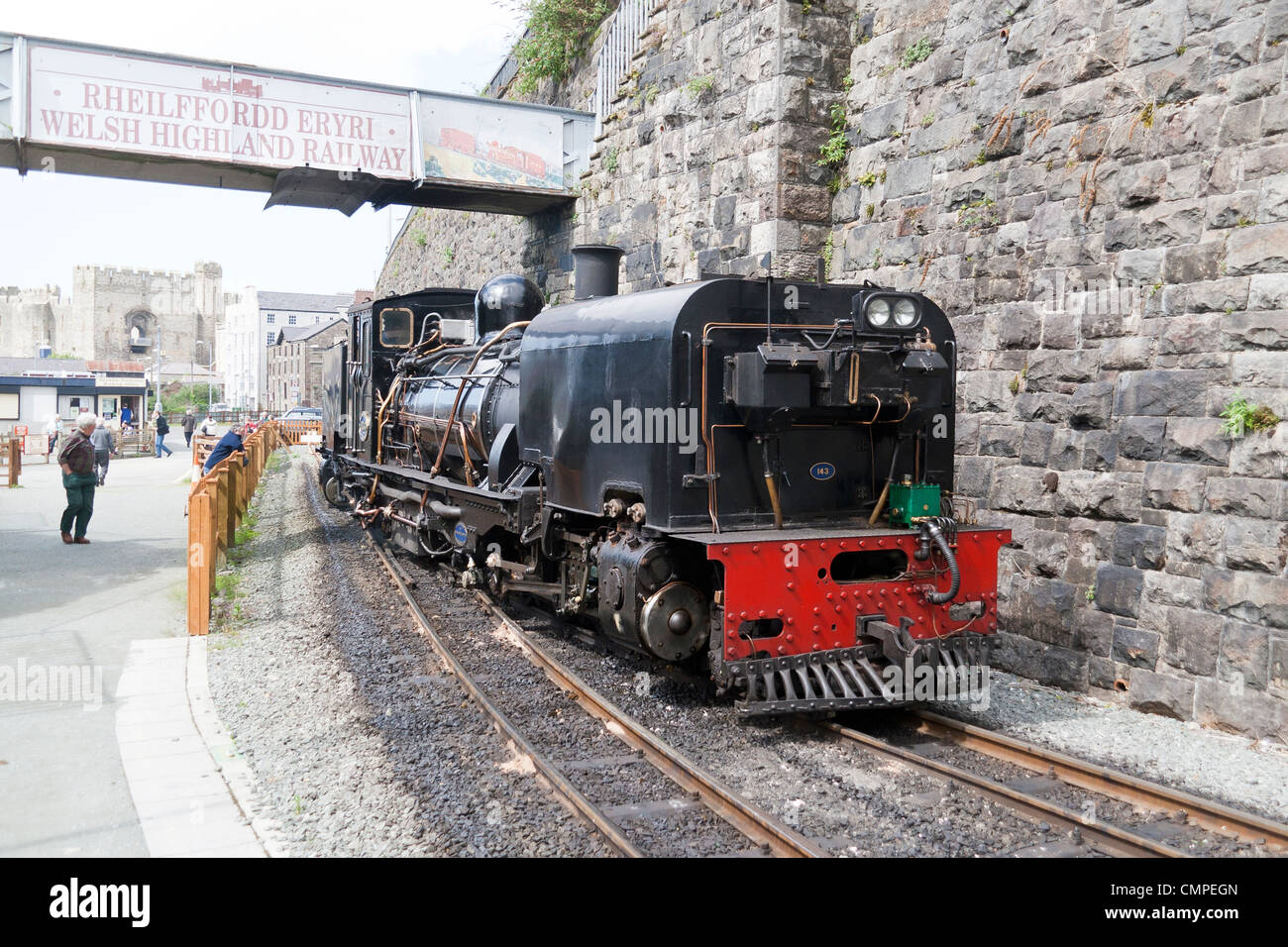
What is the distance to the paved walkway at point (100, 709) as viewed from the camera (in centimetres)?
426

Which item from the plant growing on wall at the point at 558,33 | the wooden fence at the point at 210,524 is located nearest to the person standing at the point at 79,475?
the wooden fence at the point at 210,524

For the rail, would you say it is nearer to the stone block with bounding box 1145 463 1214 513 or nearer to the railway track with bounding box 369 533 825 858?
the railway track with bounding box 369 533 825 858

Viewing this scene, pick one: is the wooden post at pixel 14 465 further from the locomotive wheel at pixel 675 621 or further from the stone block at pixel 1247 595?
the stone block at pixel 1247 595

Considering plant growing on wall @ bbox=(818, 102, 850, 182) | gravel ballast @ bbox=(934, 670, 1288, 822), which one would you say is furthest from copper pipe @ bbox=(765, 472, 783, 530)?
plant growing on wall @ bbox=(818, 102, 850, 182)

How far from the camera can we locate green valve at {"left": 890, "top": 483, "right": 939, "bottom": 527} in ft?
19.7

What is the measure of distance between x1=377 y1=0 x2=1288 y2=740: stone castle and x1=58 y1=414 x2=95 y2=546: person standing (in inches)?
321

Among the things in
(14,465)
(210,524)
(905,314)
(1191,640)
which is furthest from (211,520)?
(14,465)

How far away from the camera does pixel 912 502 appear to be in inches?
236

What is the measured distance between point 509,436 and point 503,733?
2.90 metres

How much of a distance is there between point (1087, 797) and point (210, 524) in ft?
23.9

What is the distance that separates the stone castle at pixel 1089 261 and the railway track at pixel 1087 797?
1.56 metres

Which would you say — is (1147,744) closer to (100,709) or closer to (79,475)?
(100,709)

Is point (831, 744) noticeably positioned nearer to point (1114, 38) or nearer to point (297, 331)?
point (1114, 38)

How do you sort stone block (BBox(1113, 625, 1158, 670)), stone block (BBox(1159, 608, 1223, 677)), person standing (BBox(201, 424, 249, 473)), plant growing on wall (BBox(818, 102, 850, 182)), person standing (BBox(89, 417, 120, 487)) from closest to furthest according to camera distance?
stone block (BBox(1159, 608, 1223, 677)) < stone block (BBox(1113, 625, 1158, 670)) < plant growing on wall (BBox(818, 102, 850, 182)) < person standing (BBox(201, 424, 249, 473)) < person standing (BBox(89, 417, 120, 487))
